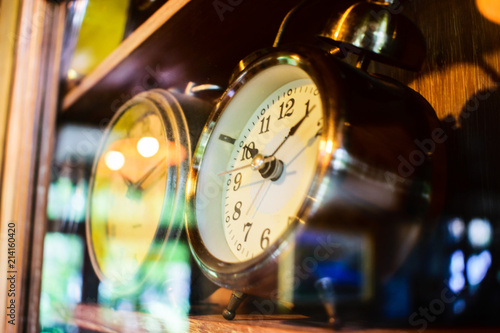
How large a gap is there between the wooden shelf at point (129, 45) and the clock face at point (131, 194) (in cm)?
14

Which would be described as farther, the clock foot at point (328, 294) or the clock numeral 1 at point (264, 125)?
the clock numeral 1 at point (264, 125)

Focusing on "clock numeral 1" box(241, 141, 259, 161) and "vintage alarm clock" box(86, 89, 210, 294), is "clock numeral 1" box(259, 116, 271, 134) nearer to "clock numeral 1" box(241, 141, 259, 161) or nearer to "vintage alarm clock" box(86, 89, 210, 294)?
"clock numeral 1" box(241, 141, 259, 161)

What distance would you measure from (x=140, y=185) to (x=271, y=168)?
0.60 metres

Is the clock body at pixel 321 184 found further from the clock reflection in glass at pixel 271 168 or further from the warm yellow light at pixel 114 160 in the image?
the warm yellow light at pixel 114 160

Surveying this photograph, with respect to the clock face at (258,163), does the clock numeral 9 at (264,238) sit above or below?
below

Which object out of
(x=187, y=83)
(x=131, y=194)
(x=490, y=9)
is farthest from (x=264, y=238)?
(x=187, y=83)

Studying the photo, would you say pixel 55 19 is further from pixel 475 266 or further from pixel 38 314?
pixel 475 266

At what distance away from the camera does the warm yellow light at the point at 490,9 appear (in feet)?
2.52

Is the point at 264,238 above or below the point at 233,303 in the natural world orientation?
above

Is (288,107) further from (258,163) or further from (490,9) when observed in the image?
(490,9)

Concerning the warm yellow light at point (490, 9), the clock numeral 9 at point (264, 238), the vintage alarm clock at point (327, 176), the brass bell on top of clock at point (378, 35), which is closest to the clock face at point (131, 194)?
the vintage alarm clock at point (327, 176)

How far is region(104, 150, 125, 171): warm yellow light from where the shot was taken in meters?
1.42

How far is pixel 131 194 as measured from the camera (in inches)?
50.6

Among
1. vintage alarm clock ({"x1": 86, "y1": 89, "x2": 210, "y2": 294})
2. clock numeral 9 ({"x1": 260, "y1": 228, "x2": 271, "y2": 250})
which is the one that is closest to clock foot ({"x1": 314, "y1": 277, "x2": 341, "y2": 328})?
clock numeral 9 ({"x1": 260, "y1": 228, "x2": 271, "y2": 250})
